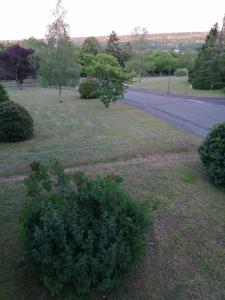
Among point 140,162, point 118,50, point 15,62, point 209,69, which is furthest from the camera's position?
point 118,50

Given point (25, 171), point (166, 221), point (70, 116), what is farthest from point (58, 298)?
point (70, 116)

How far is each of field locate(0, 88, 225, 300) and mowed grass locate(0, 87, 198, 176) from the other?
28 mm

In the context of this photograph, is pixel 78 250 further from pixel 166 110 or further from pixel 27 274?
pixel 166 110

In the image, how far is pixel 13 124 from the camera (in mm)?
10500

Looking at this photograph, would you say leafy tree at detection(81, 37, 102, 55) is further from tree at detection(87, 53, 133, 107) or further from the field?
the field

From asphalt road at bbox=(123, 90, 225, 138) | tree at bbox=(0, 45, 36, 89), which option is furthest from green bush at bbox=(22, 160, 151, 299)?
tree at bbox=(0, 45, 36, 89)

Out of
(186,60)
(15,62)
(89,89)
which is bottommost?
(89,89)

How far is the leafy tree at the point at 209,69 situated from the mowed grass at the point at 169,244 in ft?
86.9

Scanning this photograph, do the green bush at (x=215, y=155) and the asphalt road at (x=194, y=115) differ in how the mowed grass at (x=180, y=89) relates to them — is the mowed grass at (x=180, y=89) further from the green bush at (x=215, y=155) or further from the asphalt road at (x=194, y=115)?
the green bush at (x=215, y=155)

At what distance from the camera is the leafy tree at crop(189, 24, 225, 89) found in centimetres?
3161

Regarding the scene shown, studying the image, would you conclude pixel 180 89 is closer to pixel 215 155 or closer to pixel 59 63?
pixel 59 63

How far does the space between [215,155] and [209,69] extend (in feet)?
88.8

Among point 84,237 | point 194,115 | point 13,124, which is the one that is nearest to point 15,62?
point 194,115

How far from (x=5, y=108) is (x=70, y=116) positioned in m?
6.00
